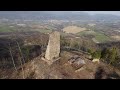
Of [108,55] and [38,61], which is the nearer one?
[38,61]

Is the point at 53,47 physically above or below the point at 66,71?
above

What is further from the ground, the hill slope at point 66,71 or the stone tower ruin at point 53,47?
the stone tower ruin at point 53,47

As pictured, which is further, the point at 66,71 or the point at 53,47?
the point at 66,71

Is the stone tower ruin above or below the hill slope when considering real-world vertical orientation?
above

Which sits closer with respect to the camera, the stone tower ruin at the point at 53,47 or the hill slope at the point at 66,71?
the hill slope at the point at 66,71

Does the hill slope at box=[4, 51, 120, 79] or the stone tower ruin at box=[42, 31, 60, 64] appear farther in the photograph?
the stone tower ruin at box=[42, 31, 60, 64]
